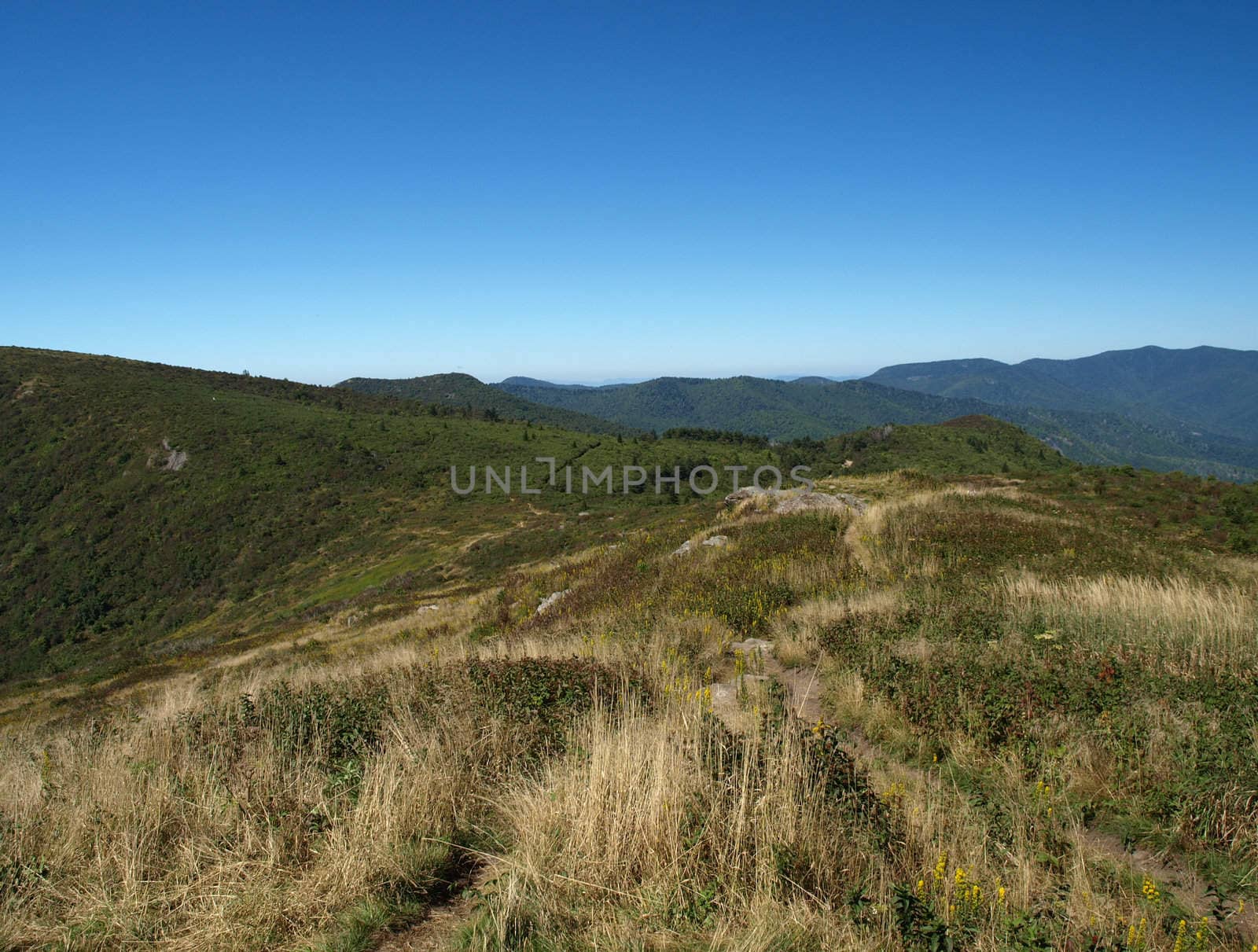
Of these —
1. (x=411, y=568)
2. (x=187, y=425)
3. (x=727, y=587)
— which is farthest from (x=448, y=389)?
(x=727, y=587)

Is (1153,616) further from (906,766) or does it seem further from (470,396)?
(470,396)

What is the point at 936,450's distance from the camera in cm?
7119

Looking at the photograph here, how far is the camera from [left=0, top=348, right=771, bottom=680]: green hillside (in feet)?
129

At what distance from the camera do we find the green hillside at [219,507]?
3934cm

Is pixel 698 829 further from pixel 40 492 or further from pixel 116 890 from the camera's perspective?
pixel 40 492

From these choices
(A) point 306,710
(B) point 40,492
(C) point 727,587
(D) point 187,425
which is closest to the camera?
(A) point 306,710

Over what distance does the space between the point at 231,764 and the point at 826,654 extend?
5170 millimetres

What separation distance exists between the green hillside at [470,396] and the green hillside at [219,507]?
252 ft

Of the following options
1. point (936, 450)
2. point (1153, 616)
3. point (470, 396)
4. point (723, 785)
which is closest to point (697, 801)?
point (723, 785)

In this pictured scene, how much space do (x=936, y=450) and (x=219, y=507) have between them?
241 feet

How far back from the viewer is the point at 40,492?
5475 cm

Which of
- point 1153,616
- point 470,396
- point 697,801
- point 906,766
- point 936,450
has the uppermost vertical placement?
point 470,396

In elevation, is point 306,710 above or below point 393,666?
above

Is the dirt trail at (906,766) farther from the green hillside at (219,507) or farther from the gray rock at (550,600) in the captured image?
the green hillside at (219,507)
